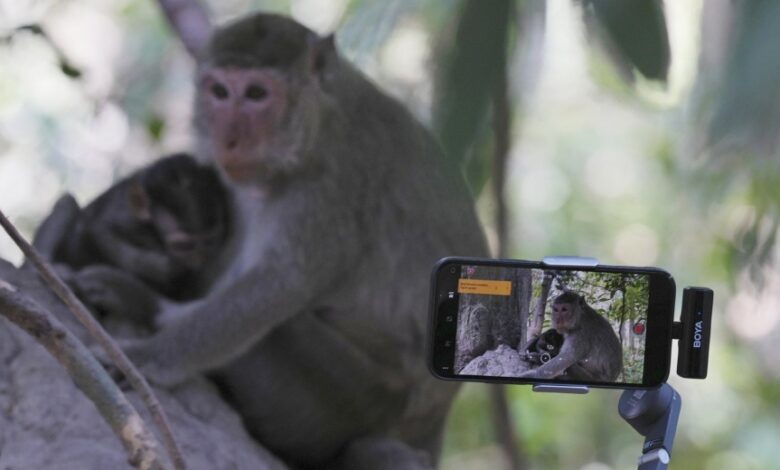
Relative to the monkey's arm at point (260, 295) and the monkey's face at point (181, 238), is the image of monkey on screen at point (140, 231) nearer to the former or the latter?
the monkey's face at point (181, 238)

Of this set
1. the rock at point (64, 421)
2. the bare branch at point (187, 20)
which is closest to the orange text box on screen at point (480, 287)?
the rock at point (64, 421)

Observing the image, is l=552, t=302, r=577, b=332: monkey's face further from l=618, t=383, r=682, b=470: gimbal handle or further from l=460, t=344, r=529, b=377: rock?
l=618, t=383, r=682, b=470: gimbal handle

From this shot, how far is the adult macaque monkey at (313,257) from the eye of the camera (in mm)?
3619

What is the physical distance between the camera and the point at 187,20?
4.49 meters

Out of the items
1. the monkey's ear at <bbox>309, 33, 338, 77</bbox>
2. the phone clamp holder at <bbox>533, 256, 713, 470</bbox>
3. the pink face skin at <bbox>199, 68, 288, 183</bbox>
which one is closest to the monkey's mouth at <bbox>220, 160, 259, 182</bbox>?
the pink face skin at <bbox>199, 68, 288, 183</bbox>

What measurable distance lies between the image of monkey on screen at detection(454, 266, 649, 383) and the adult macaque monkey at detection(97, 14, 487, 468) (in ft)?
5.70

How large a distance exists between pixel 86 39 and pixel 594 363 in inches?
199

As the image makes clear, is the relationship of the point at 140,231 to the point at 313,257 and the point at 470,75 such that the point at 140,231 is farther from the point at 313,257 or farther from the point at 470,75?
the point at 470,75

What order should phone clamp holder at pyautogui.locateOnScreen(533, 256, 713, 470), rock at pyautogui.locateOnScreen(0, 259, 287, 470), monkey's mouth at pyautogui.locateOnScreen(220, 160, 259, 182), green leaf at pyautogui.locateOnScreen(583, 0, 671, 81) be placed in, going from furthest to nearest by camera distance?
monkey's mouth at pyautogui.locateOnScreen(220, 160, 259, 182) → rock at pyautogui.locateOnScreen(0, 259, 287, 470) → phone clamp holder at pyautogui.locateOnScreen(533, 256, 713, 470) → green leaf at pyautogui.locateOnScreen(583, 0, 671, 81)

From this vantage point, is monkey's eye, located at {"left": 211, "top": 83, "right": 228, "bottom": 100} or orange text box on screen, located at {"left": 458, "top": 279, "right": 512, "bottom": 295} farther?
monkey's eye, located at {"left": 211, "top": 83, "right": 228, "bottom": 100}

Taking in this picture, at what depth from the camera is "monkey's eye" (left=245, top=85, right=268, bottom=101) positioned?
3.78 metres

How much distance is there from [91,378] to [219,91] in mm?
2147

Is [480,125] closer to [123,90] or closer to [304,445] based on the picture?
[304,445]

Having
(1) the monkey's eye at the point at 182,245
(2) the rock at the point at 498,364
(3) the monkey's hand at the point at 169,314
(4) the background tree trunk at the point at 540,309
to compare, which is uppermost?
(4) the background tree trunk at the point at 540,309
